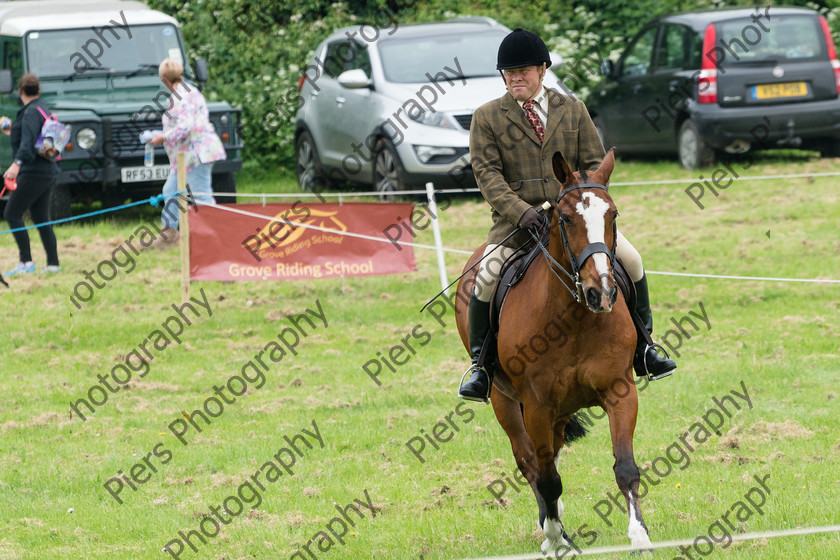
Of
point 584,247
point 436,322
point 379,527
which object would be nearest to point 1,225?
point 436,322

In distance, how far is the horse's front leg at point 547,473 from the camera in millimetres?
6535

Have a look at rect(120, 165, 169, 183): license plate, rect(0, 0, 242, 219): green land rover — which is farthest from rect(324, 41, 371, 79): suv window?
A: rect(120, 165, 169, 183): license plate

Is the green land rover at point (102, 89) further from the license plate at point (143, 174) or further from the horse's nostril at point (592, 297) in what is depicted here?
the horse's nostril at point (592, 297)

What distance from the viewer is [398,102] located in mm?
17547

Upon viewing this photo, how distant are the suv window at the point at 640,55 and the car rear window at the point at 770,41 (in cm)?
185

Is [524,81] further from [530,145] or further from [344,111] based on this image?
[344,111]

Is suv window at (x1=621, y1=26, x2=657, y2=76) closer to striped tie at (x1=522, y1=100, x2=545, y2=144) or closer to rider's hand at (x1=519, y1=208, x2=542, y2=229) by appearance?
striped tie at (x1=522, y1=100, x2=545, y2=144)

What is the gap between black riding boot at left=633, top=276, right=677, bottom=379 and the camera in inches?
269

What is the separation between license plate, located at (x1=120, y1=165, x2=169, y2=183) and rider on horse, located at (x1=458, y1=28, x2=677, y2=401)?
10750 millimetres

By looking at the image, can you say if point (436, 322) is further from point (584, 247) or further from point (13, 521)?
point (584, 247)

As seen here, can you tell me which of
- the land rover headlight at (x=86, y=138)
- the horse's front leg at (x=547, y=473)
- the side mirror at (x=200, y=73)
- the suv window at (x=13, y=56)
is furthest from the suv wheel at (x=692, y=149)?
the horse's front leg at (x=547, y=473)

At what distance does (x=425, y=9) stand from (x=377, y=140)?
8.39 m

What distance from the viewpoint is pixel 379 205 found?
1315 centimetres

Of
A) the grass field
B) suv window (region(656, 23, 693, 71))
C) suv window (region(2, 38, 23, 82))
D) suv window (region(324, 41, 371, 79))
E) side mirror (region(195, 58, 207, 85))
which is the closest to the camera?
the grass field
